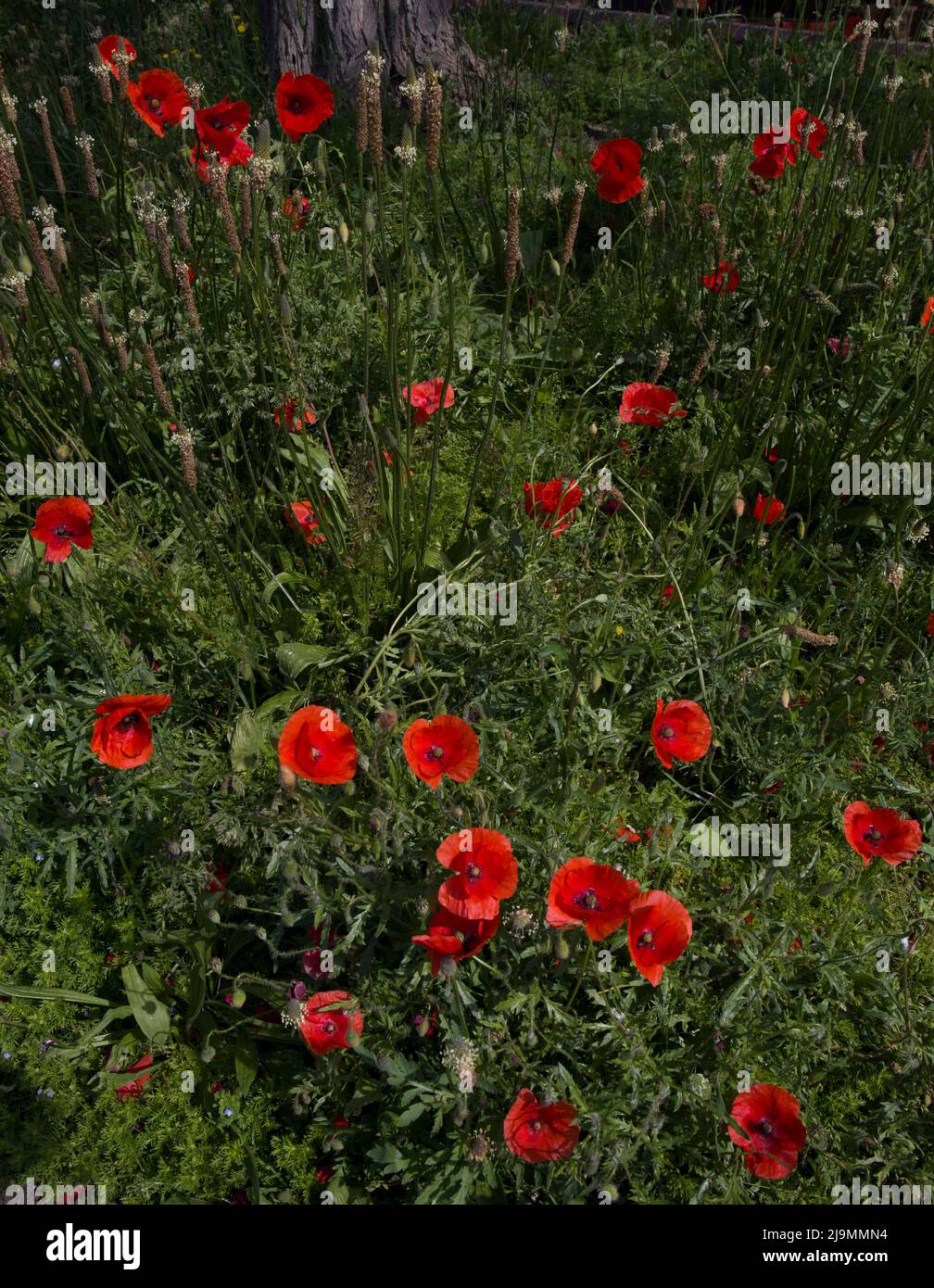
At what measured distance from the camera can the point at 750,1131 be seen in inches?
72.3

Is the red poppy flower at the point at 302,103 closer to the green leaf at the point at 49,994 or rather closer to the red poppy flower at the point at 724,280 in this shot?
the red poppy flower at the point at 724,280

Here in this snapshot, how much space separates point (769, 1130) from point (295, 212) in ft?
8.94

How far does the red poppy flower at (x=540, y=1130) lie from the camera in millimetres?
1761

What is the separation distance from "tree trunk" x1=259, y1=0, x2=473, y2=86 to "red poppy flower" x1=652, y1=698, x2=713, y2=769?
297cm

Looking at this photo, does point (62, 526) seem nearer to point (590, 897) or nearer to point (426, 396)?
point (426, 396)

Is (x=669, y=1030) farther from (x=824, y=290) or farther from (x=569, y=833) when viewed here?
(x=824, y=290)

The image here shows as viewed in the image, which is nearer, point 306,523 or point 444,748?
point 444,748

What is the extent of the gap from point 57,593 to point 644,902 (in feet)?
5.32

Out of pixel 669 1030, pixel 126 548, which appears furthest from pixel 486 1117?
pixel 126 548

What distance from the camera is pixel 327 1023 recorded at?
1.92 metres

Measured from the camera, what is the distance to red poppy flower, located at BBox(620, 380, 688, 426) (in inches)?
111

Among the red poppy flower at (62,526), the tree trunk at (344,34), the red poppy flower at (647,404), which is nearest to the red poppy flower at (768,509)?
the red poppy flower at (647,404)

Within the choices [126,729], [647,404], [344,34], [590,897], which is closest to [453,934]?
[590,897]

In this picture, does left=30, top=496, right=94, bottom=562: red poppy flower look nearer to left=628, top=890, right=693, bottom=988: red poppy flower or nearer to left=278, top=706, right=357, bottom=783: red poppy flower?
left=278, top=706, right=357, bottom=783: red poppy flower
